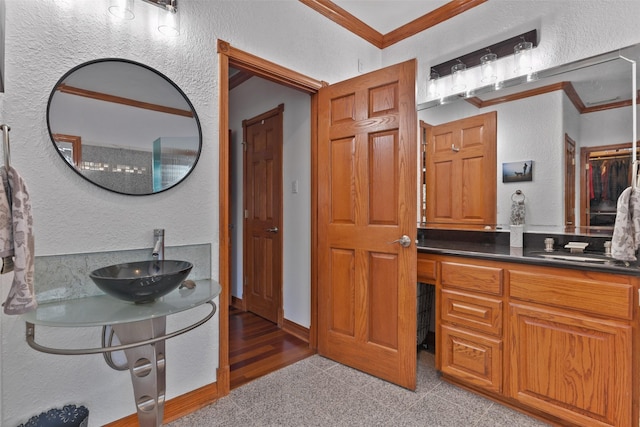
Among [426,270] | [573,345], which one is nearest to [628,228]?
[573,345]

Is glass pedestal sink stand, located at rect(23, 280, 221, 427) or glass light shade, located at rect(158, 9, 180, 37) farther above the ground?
glass light shade, located at rect(158, 9, 180, 37)

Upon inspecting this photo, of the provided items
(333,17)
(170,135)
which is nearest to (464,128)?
Result: (333,17)

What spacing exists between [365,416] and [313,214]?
147 centimetres

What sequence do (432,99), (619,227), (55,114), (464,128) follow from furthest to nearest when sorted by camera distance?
(432,99), (464,128), (619,227), (55,114)

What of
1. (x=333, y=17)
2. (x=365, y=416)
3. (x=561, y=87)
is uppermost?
(x=333, y=17)

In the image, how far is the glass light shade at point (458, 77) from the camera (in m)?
2.61

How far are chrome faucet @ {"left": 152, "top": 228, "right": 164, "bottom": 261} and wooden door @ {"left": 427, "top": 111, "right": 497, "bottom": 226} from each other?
209cm

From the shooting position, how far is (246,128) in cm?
374

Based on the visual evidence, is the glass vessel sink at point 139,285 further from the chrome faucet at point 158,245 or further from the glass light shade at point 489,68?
the glass light shade at point 489,68

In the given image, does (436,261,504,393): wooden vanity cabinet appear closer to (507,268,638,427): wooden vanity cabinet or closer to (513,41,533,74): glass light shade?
(507,268,638,427): wooden vanity cabinet

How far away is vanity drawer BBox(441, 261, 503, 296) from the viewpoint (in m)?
1.90

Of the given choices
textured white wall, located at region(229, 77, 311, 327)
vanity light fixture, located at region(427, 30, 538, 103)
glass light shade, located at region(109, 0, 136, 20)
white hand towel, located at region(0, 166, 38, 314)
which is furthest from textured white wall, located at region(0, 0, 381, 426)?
vanity light fixture, located at region(427, 30, 538, 103)

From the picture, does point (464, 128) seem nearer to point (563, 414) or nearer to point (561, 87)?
point (561, 87)

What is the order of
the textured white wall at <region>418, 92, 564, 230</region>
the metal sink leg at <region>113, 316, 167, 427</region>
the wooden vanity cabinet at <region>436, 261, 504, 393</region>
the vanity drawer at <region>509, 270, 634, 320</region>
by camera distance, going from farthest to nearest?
the textured white wall at <region>418, 92, 564, 230</region>
the wooden vanity cabinet at <region>436, 261, 504, 393</region>
the vanity drawer at <region>509, 270, 634, 320</region>
the metal sink leg at <region>113, 316, 167, 427</region>
